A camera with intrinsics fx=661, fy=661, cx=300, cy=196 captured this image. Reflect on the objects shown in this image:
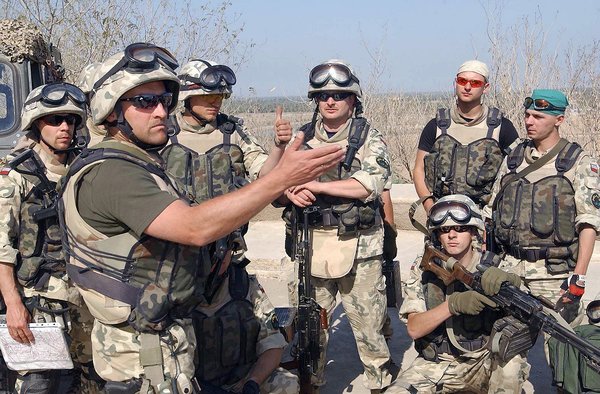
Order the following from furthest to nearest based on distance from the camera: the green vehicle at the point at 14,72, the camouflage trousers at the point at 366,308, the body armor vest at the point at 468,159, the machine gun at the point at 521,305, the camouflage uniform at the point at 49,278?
the green vehicle at the point at 14,72 < the body armor vest at the point at 468,159 < the camouflage trousers at the point at 366,308 < the camouflage uniform at the point at 49,278 < the machine gun at the point at 521,305

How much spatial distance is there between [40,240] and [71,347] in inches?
24.0

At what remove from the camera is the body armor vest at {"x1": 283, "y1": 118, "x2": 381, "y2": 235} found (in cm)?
381

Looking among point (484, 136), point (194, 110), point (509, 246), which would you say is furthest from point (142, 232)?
point (484, 136)

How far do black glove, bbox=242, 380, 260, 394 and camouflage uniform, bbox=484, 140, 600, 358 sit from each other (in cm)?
164

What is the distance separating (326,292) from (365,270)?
0.27 metres

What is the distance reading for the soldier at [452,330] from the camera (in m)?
3.30

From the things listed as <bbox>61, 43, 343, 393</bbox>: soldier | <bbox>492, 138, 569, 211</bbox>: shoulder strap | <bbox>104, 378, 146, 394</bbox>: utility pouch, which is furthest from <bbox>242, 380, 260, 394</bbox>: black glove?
<bbox>492, 138, 569, 211</bbox>: shoulder strap

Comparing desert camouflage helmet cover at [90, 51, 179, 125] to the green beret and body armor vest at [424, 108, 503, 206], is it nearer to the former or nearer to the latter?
the green beret

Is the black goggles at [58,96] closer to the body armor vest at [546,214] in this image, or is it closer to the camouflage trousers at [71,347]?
the camouflage trousers at [71,347]

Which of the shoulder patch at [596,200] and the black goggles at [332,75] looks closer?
the shoulder patch at [596,200]

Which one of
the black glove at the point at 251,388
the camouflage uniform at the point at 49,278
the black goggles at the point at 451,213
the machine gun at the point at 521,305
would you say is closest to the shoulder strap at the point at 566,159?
the black goggles at the point at 451,213

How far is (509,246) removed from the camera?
12.6ft

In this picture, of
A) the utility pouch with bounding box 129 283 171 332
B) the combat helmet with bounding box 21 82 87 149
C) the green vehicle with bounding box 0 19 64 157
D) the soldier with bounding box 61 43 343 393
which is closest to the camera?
the soldier with bounding box 61 43 343 393

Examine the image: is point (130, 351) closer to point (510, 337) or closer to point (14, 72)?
point (510, 337)
